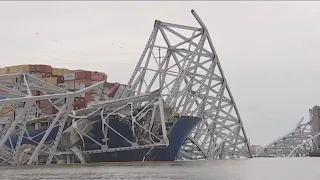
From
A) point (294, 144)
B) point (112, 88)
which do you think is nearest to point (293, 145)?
point (294, 144)

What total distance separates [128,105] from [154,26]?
1611 centimetres

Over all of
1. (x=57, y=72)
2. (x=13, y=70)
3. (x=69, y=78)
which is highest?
(x=13, y=70)

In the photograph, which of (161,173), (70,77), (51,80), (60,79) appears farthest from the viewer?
(60,79)

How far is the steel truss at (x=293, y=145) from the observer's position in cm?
14825

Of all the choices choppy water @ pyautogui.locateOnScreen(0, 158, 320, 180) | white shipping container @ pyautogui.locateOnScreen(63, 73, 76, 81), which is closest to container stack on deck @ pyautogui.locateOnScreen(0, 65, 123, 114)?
white shipping container @ pyautogui.locateOnScreen(63, 73, 76, 81)

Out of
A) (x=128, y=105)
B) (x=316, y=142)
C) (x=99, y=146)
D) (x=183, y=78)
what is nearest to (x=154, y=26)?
(x=183, y=78)

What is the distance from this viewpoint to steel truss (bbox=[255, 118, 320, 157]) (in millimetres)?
148250

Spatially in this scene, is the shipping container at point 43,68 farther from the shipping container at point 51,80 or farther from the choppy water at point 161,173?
the choppy water at point 161,173

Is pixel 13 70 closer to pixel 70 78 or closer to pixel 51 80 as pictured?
pixel 51 80

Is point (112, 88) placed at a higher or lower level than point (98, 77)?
lower

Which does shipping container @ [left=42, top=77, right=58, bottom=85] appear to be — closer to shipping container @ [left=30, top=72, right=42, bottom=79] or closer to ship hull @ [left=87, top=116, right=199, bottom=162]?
shipping container @ [left=30, top=72, right=42, bottom=79]

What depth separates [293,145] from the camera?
15362 centimetres

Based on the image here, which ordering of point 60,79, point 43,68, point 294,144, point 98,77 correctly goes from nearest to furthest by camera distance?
point 60,79, point 43,68, point 98,77, point 294,144

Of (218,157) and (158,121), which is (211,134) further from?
(158,121)
